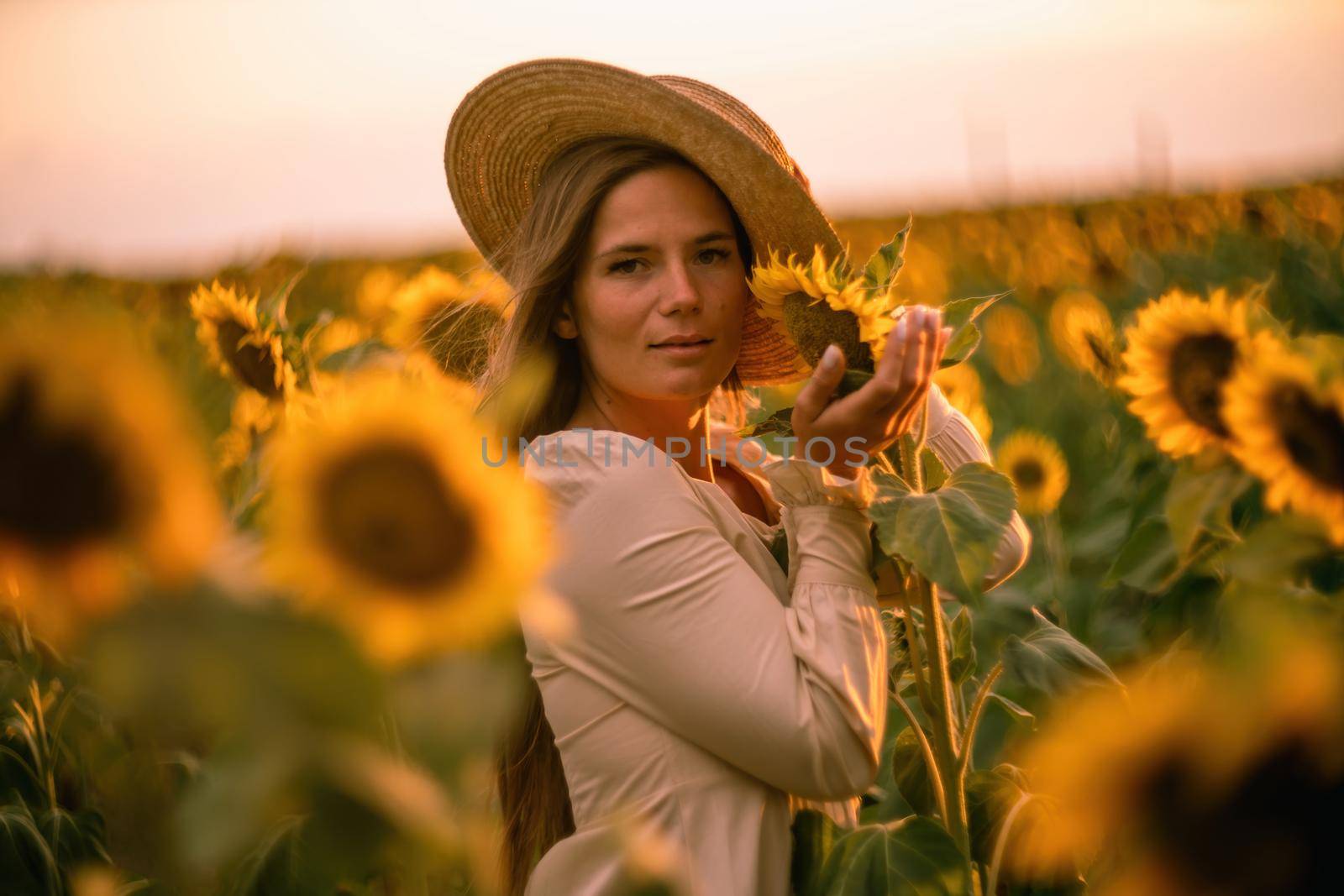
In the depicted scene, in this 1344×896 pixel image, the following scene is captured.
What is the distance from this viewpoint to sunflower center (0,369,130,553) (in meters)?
0.28

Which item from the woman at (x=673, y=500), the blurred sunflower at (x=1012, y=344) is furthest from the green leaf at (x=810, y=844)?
the blurred sunflower at (x=1012, y=344)

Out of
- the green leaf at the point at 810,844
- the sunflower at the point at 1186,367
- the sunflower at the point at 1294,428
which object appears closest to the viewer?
the sunflower at the point at 1294,428

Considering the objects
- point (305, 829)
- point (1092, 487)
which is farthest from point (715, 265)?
point (1092, 487)

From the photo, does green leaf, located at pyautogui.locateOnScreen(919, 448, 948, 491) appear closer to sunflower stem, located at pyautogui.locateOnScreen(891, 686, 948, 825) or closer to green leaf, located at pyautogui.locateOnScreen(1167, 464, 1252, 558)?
sunflower stem, located at pyautogui.locateOnScreen(891, 686, 948, 825)

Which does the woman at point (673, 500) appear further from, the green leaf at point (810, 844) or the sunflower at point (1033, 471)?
the sunflower at point (1033, 471)

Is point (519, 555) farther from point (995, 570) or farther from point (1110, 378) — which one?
point (1110, 378)

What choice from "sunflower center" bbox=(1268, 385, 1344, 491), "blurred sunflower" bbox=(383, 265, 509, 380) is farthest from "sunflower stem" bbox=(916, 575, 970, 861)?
"blurred sunflower" bbox=(383, 265, 509, 380)

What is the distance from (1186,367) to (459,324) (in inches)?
47.2

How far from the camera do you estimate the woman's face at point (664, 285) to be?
1656 mm

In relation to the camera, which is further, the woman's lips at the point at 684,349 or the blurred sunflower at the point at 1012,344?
the blurred sunflower at the point at 1012,344

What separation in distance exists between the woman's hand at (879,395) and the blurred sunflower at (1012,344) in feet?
12.3

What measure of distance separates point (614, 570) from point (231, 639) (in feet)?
3.91

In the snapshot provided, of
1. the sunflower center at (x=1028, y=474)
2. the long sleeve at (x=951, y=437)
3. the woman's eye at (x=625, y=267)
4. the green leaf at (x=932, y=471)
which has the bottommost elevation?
the sunflower center at (x=1028, y=474)

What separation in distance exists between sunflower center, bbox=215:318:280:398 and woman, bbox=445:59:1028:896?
32 centimetres
